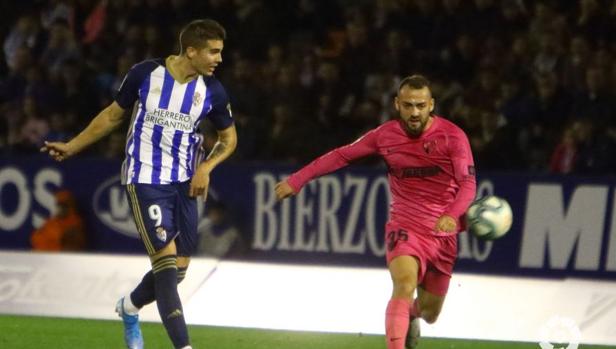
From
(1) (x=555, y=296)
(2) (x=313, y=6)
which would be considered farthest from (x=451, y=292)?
(2) (x=313, y=6)

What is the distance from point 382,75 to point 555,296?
456 cm

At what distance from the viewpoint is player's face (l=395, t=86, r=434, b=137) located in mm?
8719

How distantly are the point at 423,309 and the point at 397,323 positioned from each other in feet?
3.02

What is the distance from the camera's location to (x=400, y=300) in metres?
8.59

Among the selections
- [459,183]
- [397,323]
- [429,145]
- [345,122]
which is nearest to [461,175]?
[459,183]

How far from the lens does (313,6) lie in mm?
16391

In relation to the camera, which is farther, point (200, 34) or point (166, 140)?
point (166, 140)

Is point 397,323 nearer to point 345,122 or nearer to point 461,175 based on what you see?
point 461,175

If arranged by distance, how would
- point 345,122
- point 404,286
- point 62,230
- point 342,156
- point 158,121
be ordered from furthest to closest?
1. point 345,122
2. point 62,230
3. point 342,156
4. point 158,121
5. point 404,286

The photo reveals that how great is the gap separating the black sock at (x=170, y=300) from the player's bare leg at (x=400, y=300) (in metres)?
1.10

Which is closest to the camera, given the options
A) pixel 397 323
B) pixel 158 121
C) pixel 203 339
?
pixel 397 323

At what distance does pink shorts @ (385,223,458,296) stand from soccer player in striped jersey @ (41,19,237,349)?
109 centimetres

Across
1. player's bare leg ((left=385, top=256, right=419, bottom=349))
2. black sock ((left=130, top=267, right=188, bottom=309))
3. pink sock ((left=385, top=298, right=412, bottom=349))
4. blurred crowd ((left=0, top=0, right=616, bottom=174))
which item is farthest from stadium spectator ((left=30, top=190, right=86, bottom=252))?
pink sock ((left=385, top=298, right=412, bottom=349))

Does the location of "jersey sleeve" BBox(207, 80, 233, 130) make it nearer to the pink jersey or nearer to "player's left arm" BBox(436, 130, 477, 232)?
the pink jersey
